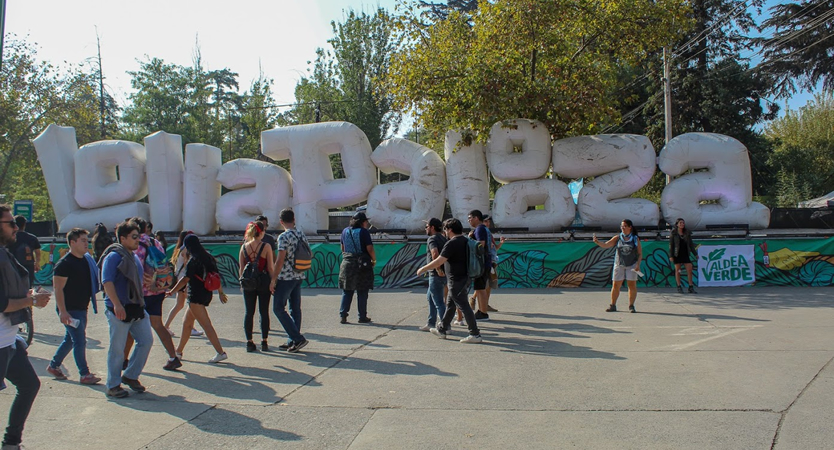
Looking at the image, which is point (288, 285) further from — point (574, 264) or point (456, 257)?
point (574, 264)

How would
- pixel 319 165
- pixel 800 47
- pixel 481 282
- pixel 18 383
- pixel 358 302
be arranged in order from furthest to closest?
pixel 800 47 < pixel 319 165 < pixel 358 302 < pixel 481 282 < pixel 18 383

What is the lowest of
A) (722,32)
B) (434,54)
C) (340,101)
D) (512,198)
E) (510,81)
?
(512,198)

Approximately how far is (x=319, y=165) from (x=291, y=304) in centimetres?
745

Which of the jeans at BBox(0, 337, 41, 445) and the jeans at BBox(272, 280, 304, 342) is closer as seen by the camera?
the jeans at BBox(0, 337, 41, 445)

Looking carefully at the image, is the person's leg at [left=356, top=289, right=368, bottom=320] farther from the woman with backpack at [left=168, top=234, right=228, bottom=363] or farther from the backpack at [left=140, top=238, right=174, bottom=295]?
the backpack at [left=140, top=238, right=174, bottom=295]

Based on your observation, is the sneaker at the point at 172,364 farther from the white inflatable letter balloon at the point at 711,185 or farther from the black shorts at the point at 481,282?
the white inflatable letter balloon at the point at 711,185

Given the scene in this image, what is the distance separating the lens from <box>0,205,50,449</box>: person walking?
4.25 m

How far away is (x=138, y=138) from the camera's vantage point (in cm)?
3384

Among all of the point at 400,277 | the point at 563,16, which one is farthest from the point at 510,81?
the point at 400,277

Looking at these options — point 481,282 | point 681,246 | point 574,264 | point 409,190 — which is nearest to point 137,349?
point 481,282

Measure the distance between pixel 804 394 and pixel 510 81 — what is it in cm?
928

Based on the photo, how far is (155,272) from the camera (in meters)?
7.19

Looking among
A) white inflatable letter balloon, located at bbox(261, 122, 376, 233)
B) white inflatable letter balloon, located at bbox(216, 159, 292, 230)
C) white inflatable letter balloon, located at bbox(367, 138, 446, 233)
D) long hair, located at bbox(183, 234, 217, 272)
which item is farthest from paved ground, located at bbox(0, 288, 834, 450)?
white inflatable letter balloon, located at bbox(216, 159, 292, 230)

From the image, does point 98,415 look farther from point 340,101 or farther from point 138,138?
point 138,138
